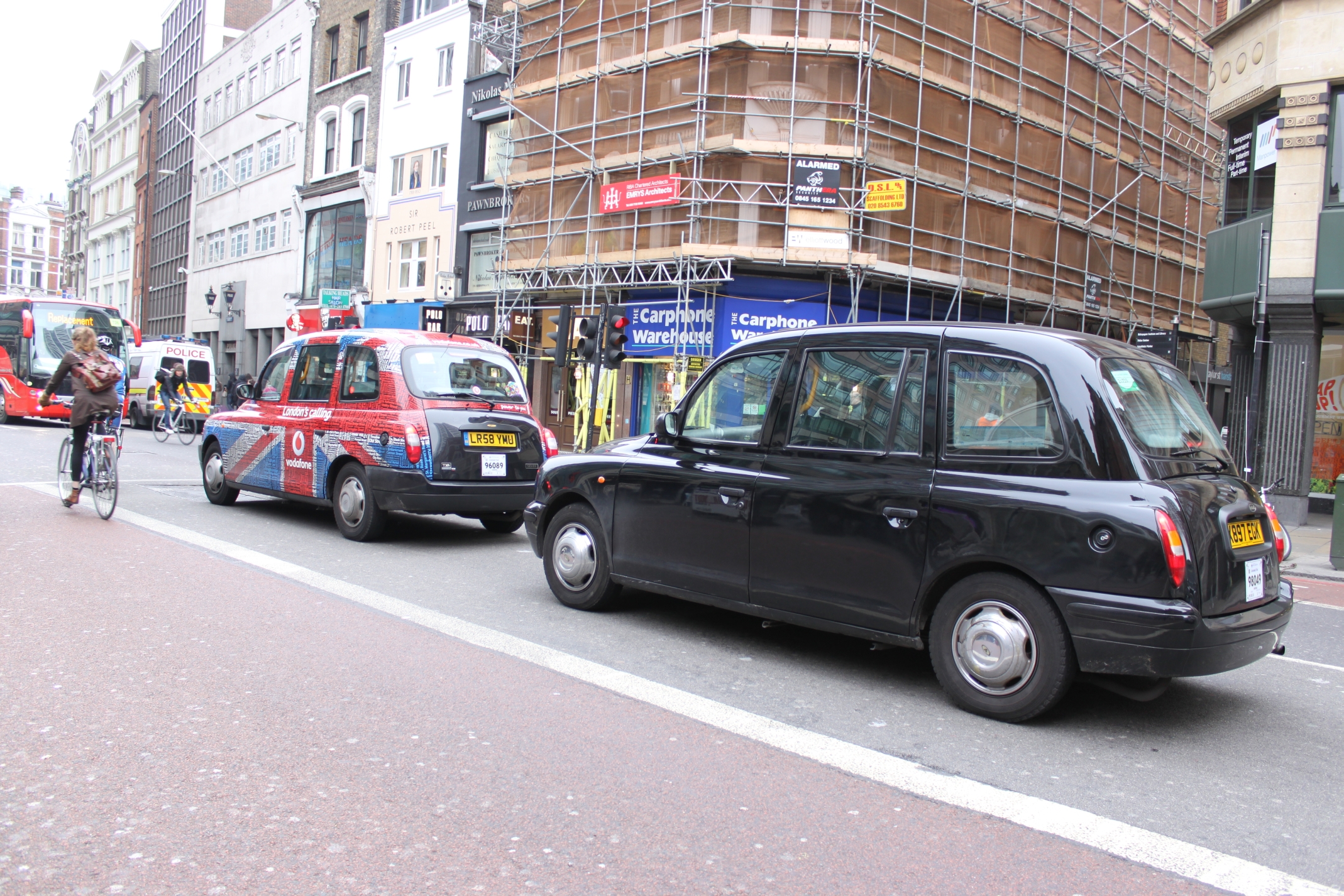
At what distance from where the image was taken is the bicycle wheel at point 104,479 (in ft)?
31.3

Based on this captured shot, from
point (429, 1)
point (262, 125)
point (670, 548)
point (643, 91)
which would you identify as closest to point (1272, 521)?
point (670, 548)

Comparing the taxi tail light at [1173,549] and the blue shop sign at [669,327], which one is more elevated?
the blue shop sign at [669,327]

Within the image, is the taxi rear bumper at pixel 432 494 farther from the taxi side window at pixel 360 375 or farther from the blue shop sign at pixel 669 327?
the blue shop sign at pixel 669 327

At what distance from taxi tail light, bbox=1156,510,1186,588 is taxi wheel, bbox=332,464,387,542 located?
6522mm

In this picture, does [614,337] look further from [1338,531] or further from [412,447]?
[1338,531]

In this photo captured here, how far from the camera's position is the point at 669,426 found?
241 inches

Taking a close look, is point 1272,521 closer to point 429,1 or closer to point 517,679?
point 517,679

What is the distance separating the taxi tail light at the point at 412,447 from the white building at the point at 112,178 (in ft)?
213

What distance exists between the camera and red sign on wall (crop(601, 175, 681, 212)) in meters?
22.5

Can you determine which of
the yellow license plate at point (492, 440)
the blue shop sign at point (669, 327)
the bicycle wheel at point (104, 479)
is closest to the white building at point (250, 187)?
the blue shop sign at point (669, 327)

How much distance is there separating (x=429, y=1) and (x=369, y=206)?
710cm

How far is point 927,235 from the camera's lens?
23.2 metres

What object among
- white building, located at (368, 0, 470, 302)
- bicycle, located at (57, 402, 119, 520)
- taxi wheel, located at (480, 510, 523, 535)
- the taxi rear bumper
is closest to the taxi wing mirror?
the taxi rear bumper

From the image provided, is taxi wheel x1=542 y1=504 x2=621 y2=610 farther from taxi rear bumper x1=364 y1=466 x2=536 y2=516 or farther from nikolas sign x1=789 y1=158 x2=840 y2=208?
nikolas sign x1=789 y1=158 x2=840 y2=208
